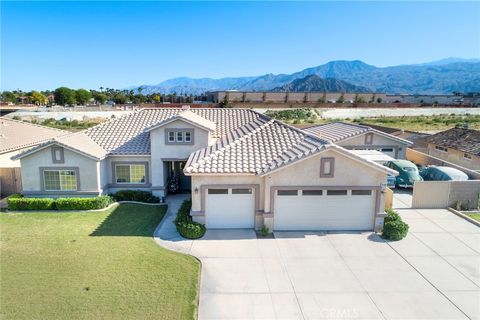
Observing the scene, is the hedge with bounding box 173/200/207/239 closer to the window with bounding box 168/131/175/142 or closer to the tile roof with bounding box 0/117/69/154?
the window with bounding box 168/131/175/142

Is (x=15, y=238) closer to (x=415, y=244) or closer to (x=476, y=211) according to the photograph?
(x=415, y=244)

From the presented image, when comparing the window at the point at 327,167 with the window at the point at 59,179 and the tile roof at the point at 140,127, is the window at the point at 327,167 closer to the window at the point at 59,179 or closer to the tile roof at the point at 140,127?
the tile roof at the point at 140,127

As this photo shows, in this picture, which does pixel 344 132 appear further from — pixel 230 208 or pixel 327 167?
pixel 230 208

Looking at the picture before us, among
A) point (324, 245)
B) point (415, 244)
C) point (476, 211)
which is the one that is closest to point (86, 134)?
point (324, 245)

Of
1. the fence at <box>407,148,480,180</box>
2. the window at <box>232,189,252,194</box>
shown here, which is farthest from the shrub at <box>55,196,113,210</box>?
the fence at <box>407,148,480,180</box>

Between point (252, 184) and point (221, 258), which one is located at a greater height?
point (252, 184)

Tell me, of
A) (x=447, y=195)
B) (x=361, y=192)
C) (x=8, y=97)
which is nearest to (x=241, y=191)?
(x=361, y=192)

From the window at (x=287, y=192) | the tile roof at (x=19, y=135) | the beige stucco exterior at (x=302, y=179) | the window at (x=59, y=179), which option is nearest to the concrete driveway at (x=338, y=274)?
the beige stucco exterior at (x=302, y=179)
